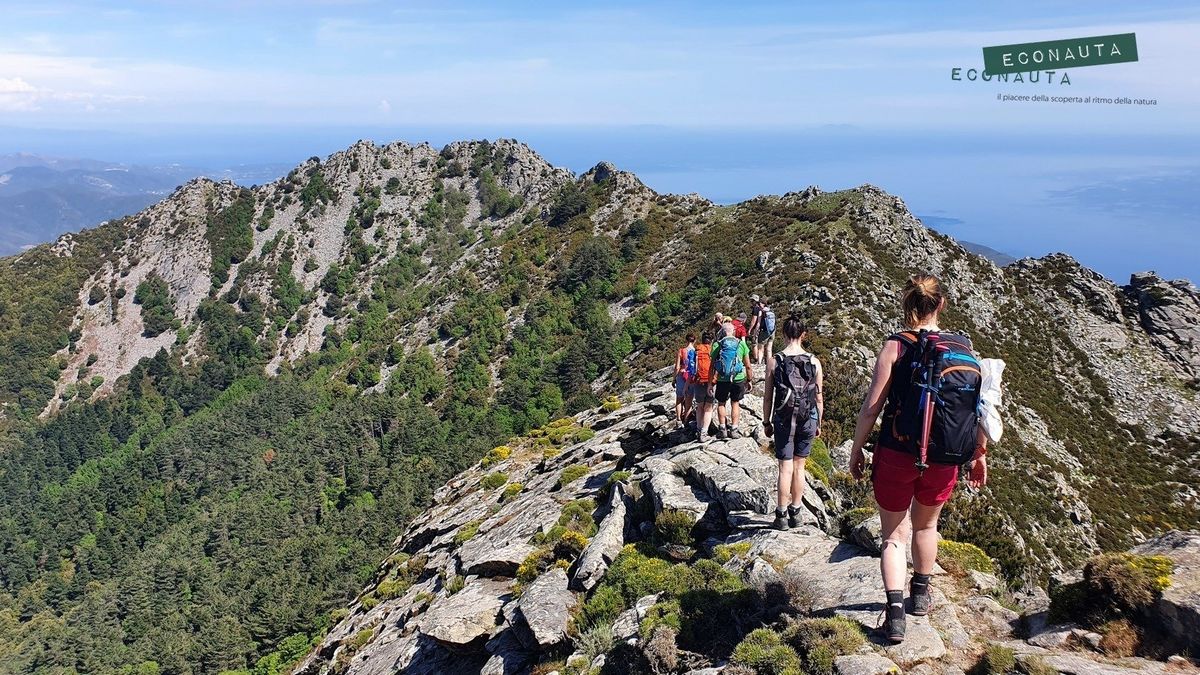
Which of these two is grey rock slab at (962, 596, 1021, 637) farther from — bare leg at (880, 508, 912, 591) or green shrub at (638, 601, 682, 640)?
green shrub at (638, 601, 682, 640)

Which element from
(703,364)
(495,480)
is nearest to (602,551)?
(703,364)

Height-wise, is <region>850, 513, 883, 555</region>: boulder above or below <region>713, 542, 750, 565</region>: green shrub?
above

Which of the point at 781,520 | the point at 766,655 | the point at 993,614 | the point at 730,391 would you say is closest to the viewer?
the point at 766,655

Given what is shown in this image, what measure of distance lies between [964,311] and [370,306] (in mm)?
111854

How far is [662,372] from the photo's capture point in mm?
36844

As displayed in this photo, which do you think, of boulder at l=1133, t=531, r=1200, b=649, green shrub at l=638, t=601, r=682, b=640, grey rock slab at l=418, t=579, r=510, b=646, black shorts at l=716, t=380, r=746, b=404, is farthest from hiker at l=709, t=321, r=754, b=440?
boulder at l=1133, t=531, r=1200, b=649

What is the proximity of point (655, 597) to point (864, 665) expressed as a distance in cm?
392

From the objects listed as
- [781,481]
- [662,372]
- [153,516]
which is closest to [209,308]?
[153,516]

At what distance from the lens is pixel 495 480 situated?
28203 millimetres

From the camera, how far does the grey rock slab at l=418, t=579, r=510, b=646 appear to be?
12.8 metres

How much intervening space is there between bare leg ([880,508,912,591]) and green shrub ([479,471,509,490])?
73.5 ft

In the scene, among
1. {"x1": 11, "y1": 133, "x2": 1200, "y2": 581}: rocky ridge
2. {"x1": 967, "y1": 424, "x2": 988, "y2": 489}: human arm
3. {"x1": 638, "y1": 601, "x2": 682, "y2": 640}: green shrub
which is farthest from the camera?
{"x1": 11, "y1": 133, "x2": 1200, "y2": 581}: rocky ridge

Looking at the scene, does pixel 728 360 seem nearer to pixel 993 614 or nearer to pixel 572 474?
pixel 993 614

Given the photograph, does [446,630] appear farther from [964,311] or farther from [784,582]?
[964,311]
